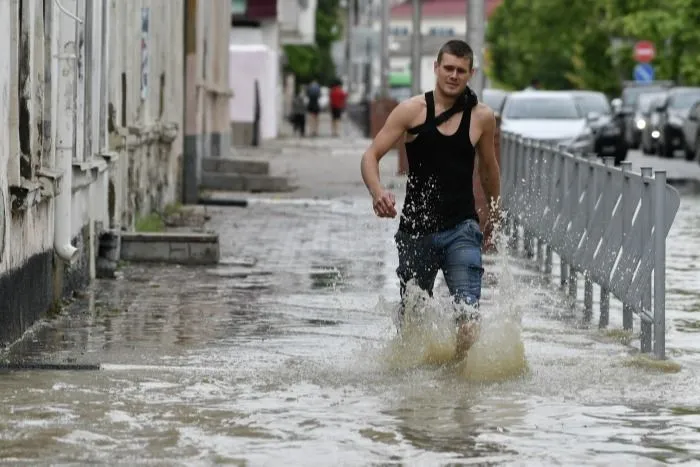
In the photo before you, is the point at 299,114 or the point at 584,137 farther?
the point at 299,114

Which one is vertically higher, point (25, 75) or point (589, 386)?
point (25, 75)

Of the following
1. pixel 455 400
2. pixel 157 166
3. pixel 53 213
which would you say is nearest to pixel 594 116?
pixel 157 166

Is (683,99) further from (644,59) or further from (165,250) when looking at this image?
(165,250)

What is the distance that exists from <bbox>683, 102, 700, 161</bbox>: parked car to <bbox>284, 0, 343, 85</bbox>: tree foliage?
1848 inches

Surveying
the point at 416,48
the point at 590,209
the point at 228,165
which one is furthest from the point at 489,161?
the point at 416,48

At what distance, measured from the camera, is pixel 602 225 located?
13.3 m

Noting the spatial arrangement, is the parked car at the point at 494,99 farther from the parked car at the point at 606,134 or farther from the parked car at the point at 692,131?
the parked car at the point at 692,131

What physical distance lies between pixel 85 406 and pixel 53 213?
386 cm

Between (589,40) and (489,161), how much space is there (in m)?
72.0

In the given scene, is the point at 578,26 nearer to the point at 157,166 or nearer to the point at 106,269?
the point at 157,166

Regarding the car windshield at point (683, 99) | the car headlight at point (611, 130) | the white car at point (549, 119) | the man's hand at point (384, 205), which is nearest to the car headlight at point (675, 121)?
the car windshield at point (683, 99)

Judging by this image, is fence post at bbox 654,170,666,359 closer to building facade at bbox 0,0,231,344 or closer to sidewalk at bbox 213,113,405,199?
building facade at bbox 0,0,231,344

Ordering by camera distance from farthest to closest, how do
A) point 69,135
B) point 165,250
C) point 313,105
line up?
point 313,105, point 165,250, point 69,135

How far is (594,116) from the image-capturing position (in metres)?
39.2
